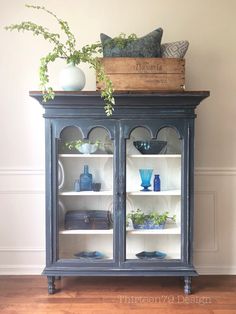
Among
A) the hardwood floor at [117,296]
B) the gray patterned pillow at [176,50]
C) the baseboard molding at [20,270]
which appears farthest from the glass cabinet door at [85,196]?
the gray patterned pillow at [176,50]

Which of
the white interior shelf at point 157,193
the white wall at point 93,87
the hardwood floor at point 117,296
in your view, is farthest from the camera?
the white wall at point 93,87

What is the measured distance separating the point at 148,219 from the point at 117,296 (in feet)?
1.91

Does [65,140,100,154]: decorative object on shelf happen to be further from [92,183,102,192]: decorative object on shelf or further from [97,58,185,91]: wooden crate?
[97,58,185,91]: wooden crate

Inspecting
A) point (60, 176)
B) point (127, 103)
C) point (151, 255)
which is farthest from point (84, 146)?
point (151, 255)

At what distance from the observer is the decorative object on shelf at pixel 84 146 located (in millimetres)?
2535

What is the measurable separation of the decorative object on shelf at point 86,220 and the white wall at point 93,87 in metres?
0.45

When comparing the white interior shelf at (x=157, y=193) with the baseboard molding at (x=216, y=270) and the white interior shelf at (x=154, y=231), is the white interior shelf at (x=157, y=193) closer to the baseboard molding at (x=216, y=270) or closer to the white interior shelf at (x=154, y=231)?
the white interior shelf at (x=154, y=231)

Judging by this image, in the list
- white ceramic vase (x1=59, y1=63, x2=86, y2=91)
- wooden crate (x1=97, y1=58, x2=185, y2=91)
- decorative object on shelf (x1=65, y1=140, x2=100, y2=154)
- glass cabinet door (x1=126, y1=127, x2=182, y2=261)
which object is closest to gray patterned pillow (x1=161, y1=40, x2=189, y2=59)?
wooden crate (x1=97, y1=58, x2=185, y2=91)

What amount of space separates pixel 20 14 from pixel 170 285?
2442 millimetres

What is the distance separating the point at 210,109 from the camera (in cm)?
290

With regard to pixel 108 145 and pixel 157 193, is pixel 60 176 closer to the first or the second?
pixel 108 145

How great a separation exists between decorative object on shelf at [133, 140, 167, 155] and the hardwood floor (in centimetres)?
102

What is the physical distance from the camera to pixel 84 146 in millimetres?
2549

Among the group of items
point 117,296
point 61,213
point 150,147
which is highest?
point 150,147
